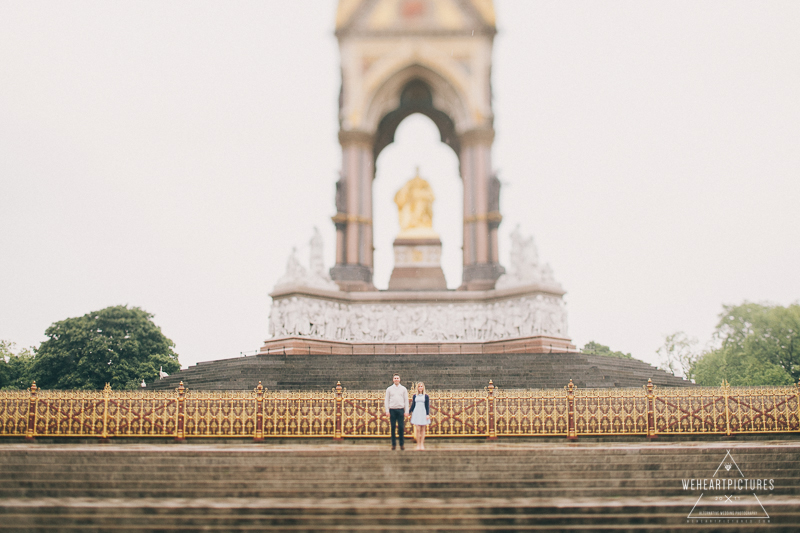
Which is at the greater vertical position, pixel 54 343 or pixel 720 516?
pixel 54 343

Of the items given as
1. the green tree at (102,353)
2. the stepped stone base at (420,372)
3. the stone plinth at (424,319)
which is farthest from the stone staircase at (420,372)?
the green tree at (102,353)

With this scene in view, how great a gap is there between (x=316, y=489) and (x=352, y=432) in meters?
3.60

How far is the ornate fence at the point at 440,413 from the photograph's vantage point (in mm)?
13258

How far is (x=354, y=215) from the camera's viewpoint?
80.6 feet

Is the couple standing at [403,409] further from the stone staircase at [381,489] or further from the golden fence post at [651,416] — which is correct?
the golden fence post at [651,416]

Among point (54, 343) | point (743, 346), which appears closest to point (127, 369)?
point (54, 343)

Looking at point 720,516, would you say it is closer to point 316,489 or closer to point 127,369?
point 316,489

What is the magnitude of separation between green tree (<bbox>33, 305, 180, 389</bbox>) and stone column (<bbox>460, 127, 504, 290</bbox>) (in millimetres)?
19671

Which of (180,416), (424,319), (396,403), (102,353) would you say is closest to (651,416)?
(396,403)

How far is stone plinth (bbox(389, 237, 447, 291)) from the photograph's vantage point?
976 inches

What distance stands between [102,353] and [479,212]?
22878 millimetres

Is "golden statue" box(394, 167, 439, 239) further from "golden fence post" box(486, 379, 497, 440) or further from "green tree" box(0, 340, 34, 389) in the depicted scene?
"green tree" box(0, 340, 34, 389)

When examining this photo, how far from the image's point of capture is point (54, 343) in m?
37.3

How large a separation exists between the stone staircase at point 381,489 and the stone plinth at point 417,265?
1325 cm
